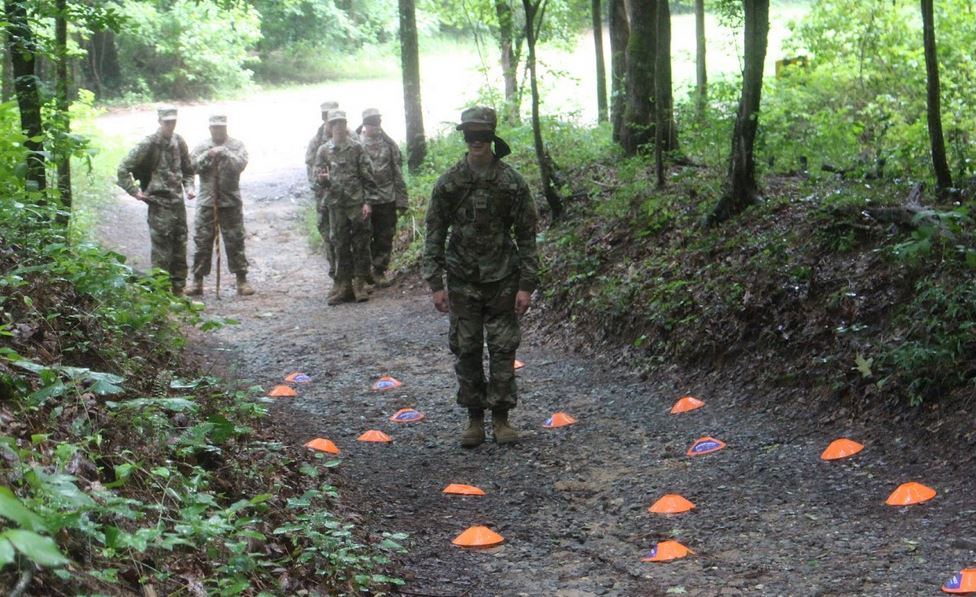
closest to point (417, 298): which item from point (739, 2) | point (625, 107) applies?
point (625, 107)

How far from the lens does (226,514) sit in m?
4.37

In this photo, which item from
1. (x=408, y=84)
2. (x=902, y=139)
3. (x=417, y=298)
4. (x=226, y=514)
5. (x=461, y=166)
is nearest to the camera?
(x=226, y=514)

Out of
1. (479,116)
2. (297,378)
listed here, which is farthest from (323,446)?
(479,116)

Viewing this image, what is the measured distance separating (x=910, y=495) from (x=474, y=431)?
3.25 metres

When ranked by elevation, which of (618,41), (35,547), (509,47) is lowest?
(35,547)

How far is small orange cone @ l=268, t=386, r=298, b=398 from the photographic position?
9.43m

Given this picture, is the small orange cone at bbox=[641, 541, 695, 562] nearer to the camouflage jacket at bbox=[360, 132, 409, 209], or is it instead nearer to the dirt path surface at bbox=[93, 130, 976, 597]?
the dirt path surface at bbox=[93, 130, 976, 597]

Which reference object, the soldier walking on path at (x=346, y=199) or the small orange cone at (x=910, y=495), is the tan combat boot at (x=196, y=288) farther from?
the small orange cone at (x=910, y=495)

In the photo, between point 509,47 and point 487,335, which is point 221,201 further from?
point 509,47

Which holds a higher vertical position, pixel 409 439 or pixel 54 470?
pixel 54 470

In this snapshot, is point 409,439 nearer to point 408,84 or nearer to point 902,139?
point 902,139

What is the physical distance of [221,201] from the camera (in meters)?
15.0

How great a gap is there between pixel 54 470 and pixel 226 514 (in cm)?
72

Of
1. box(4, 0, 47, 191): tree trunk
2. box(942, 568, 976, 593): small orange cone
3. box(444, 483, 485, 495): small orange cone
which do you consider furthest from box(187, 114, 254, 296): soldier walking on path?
box(942, 568, 976, 593): small orange cone
